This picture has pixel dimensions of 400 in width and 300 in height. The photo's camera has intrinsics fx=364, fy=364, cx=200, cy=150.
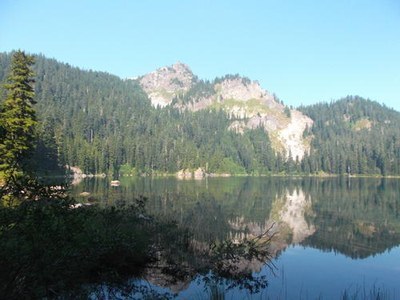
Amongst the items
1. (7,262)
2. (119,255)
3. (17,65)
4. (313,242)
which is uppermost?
(17,65)

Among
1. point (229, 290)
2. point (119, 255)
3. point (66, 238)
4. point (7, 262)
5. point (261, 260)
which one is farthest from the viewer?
point (261, 260)

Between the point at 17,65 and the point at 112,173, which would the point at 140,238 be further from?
the point at 112,173

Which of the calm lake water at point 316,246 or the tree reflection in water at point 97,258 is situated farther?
the calm lake water at point 316,246

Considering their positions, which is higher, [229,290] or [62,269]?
[62,269]

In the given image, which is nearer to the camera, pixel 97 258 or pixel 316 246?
pixel 97 258

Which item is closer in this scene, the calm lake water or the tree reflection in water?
the tree reflection in water

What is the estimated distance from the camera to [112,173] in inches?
6998

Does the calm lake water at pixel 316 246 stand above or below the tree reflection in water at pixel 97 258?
below

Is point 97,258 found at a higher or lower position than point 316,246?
higher

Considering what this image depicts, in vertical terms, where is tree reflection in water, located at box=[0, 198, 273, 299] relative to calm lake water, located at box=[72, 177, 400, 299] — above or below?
above

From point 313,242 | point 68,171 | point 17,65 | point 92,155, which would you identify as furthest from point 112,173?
point 313,242

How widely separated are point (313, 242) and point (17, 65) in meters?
35.6

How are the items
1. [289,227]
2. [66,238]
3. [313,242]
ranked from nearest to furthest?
[66,238]
[313,242]
[289,227]

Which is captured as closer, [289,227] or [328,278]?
[328,278]
